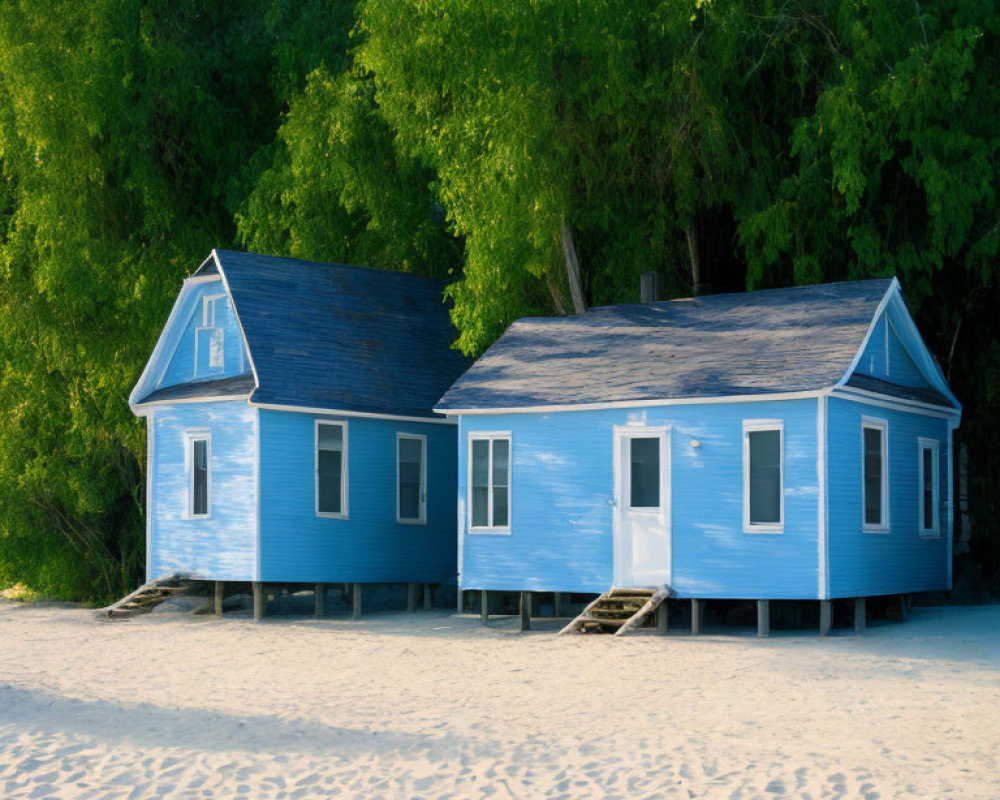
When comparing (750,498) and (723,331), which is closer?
(750,498)

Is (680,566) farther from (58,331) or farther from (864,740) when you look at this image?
(58,331)

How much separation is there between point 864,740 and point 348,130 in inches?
819

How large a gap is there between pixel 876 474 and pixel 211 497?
11555 mm

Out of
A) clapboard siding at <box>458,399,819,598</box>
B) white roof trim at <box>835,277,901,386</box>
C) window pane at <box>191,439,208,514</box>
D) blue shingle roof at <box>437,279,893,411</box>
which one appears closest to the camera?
white roof trim at <box>835,277,901,386</box>

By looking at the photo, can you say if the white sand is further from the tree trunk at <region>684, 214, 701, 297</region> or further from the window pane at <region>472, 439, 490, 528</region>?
the tree trunk at <region>684, 214, 701, 297</region>

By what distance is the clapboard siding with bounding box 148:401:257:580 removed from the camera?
26.4m

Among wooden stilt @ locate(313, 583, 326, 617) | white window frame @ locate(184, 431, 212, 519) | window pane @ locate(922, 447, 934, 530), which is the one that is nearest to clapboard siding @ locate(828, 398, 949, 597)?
window pane @ locate(922, 447, 934, 530)

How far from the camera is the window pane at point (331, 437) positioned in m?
27.3

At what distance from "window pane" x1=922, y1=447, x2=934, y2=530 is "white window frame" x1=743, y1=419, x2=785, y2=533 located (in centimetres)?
429

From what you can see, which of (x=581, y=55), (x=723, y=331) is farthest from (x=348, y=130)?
(x=723, y=331)

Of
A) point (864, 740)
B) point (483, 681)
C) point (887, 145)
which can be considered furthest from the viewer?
point (887, 145)

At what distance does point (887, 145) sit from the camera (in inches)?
1001

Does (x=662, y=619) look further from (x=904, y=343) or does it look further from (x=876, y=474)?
(x=904, y=343)

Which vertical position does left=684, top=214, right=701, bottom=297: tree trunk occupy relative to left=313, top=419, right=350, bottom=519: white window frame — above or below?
above
